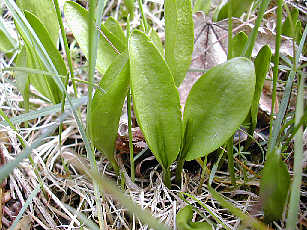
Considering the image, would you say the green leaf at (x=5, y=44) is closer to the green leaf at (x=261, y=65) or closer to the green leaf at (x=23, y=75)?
the green leaf at (x=23, y=75)

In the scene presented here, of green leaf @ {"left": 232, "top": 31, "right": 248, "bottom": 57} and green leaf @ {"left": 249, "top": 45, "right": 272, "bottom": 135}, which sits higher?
green leaf @ {"left": 232, "top": 31, "right": 248, "bottom": 57}

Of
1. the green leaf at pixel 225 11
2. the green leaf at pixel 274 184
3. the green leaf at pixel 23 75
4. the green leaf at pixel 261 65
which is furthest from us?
the green leaf at pixel 225 11

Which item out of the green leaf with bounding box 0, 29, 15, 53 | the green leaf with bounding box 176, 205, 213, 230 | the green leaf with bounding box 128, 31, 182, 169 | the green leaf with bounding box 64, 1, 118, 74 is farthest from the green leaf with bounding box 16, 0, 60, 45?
the green leaf with bounding box 176, 205, 213, 230

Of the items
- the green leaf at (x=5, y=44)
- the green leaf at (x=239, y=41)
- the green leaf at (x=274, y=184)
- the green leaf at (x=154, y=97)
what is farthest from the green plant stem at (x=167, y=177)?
the green leaf at (x=5, y=44)

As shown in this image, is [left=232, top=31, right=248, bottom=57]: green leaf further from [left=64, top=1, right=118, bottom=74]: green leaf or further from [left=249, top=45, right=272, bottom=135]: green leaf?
[left=64, top=1, right=118, bottom=74]: green leaf

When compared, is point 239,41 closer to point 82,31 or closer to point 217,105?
point 217,105

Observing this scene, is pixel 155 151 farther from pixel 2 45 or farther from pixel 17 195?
pixel 2 45
